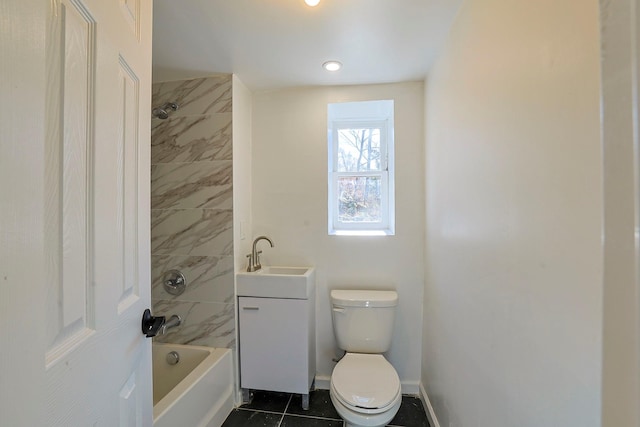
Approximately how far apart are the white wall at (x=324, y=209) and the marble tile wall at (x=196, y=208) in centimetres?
32

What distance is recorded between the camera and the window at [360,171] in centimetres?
219

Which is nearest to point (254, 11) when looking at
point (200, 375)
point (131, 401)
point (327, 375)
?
point (131, 401)

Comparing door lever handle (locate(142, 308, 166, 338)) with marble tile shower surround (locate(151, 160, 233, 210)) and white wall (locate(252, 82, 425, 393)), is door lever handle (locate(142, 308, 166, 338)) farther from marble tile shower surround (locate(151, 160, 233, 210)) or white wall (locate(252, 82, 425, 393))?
white wall (locate(252, 82, 425, 393))

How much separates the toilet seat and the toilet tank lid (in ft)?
1.02

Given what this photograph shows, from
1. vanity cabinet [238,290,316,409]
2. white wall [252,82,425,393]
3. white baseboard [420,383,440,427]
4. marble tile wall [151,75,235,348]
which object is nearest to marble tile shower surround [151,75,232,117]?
marble tile wall [151,75,235,348]

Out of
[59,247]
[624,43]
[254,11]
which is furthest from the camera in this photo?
[254,11]

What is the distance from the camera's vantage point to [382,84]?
6.45 ft

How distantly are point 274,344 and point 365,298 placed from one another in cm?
65

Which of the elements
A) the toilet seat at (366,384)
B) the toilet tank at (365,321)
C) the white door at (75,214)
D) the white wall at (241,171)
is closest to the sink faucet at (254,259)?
the white wall at (241,171)

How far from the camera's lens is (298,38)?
144 cm

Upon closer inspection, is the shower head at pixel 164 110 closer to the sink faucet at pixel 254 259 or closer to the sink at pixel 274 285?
the sink faucet at pixel 254 259

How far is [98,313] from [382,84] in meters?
1.99

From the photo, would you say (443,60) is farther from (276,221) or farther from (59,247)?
(59,247)

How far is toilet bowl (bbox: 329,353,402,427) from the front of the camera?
4.25 feet
